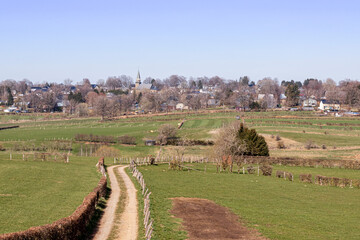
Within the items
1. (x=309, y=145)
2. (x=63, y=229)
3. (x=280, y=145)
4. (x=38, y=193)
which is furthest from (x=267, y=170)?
(x=63, y=229)

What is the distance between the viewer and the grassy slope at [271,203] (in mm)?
29139

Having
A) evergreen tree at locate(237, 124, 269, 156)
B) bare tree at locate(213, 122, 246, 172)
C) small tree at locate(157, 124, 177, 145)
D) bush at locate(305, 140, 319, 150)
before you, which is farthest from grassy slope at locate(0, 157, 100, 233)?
bush at locate(305, 140, 319, 150)

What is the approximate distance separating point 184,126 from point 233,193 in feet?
325

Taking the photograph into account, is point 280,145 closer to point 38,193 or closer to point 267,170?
point 267,170

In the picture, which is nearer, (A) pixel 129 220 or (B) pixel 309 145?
(A) pixel 129 220

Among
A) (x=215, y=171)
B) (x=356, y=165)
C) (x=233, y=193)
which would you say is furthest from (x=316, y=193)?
(x=356, y=165)

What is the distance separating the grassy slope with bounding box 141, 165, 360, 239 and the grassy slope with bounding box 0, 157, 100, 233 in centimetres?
688

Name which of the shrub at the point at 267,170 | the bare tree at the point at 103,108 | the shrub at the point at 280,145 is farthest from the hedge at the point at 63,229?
the bare tree at the point at 103,108

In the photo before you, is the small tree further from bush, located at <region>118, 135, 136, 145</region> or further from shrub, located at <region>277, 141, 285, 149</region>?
shrub, located at <region>277, 141, 285, 149</region>

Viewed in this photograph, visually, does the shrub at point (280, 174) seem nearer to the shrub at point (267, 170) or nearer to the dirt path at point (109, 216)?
the shrub at point (267, 170)

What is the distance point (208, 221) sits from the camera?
30734mm

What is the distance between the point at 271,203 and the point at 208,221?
1272 centimetres

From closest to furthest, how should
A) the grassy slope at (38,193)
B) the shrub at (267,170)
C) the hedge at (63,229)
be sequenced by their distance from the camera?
the hedge at (63,229) < the grassy slope at (38,193) < the shrub at (267,170)

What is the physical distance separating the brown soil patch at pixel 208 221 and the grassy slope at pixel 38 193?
8.33 metres
